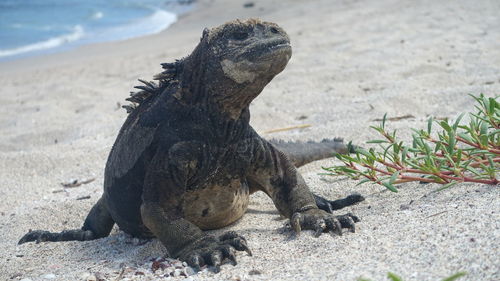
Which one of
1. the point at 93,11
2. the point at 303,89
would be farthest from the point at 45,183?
the point at 93,11

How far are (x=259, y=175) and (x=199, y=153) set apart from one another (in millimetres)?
451

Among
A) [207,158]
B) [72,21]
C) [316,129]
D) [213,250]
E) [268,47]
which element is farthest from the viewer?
[72,21]

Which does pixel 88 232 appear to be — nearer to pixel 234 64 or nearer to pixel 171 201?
pixel 171 201

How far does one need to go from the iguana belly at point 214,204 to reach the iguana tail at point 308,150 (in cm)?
116

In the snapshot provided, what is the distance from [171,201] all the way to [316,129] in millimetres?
2753

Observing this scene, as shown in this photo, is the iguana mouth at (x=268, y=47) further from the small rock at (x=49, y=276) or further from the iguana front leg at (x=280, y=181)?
the small rock at (x=49, y=276)

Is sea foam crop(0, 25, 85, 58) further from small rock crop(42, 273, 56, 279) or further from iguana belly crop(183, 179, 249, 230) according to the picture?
small rock crop(42, 273, 56, 279)

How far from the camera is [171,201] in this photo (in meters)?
3.32

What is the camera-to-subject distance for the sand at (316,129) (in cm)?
269

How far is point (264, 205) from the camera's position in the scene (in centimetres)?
428

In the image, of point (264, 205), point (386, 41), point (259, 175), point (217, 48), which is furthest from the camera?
point (386, 41)

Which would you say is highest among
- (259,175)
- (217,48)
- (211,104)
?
(217,48)

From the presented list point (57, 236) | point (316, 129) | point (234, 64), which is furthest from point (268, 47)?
point (316, 129)

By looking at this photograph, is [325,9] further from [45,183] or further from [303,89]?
[45,183]
